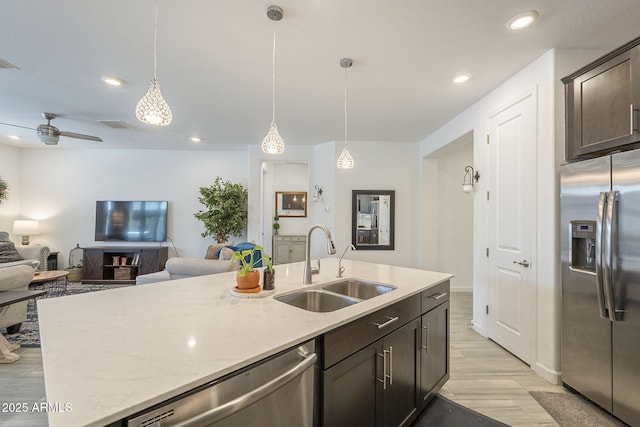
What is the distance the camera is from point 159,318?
1.19 meters

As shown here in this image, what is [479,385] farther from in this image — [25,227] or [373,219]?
[25,227]

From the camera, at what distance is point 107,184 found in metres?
5.98

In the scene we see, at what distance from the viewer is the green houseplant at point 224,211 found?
536 cm

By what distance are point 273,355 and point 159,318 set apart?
1.92 feet

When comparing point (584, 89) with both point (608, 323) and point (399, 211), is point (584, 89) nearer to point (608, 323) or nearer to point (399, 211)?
point (608, 323)

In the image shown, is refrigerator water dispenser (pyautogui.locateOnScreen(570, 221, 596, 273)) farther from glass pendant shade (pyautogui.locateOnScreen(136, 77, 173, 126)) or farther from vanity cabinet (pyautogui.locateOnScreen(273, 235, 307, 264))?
vanity cabinet (pyautogui.locateOnScreen(273, 235, 307, 264))

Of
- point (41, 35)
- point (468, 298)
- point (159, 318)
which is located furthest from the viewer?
point (468, 298)

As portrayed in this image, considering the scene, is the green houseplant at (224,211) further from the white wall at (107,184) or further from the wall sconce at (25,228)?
the wall sconce at (25,228)

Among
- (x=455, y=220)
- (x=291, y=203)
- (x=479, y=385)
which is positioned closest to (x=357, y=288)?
(x=479, y=385)

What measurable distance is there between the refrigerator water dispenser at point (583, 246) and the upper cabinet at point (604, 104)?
1.75 ft

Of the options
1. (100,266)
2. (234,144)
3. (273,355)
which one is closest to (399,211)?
(234,144)

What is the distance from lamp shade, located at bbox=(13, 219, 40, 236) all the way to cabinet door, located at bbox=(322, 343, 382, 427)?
7343 millimetres

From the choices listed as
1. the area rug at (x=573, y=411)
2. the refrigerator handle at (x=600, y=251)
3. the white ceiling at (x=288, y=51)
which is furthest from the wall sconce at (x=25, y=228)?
the refrigerator handle at (x=600, y=251)

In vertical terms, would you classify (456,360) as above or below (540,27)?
below
